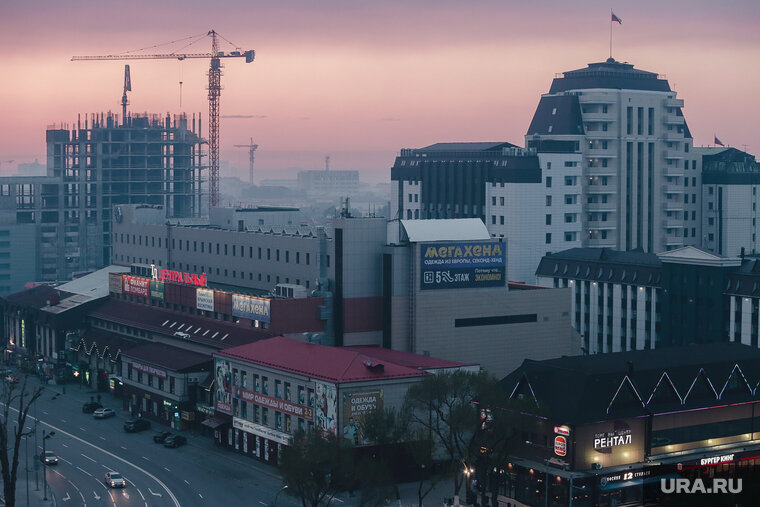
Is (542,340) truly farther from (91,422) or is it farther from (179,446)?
(91,422)

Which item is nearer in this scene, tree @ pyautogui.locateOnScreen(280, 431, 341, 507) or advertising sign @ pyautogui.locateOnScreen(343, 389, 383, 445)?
tree @ pyautogui.locateOnScreen(280, 431, 341, 507)

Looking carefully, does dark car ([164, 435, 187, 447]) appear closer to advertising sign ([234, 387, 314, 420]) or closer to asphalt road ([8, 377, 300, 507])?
asphalt road ([8, 377, 300, 507])

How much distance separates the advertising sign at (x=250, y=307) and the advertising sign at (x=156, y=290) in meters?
22.8

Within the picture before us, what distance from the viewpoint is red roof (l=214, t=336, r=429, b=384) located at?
119750mm

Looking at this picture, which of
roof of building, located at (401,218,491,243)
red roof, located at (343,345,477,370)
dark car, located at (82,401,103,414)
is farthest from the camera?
dark car, located at (82,401,103,414)

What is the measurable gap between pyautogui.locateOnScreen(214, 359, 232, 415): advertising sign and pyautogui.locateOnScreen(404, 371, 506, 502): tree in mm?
31937

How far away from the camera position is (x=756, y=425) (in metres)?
123

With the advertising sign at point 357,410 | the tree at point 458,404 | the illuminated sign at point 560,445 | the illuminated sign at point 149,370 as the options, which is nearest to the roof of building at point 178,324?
the illuminated sign at point 149,370

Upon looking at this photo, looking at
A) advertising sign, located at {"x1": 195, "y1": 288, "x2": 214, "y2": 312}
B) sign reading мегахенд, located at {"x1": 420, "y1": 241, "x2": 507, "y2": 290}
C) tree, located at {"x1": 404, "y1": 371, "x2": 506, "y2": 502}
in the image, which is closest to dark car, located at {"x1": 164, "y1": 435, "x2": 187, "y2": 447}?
advertising sign, located at {"x1": 195, "y1": 288, "x2": 214, "y2": 312}

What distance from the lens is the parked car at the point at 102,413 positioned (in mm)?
154900

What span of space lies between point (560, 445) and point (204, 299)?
66231mm

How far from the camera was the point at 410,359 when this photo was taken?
132m

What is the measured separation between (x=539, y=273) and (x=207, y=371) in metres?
67.3

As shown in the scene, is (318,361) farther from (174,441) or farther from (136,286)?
(136,286)
